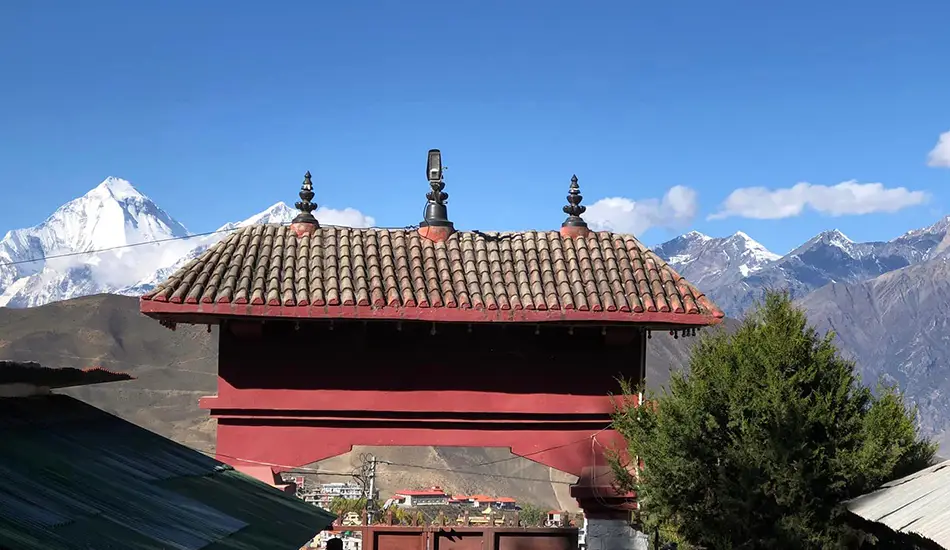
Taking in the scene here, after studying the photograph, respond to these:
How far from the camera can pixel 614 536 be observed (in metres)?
10.6

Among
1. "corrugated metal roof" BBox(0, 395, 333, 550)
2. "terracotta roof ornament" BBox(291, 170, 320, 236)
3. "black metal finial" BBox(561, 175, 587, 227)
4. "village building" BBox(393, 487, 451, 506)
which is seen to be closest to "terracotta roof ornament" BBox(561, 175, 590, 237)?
"black metal finial" BBox(561, 175, 587, 227)

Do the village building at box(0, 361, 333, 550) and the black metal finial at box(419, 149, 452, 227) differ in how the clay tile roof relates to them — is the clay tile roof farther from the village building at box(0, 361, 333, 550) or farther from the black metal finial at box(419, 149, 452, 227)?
the village building at box(0, 361, 333, 550)

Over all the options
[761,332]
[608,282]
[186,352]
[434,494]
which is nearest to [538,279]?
[608,282]

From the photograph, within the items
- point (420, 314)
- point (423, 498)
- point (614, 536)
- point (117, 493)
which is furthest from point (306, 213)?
point (423, 498)

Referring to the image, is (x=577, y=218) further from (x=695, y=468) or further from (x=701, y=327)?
(x=695, y=468)

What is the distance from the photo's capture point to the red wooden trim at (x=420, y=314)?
10148 millimetres

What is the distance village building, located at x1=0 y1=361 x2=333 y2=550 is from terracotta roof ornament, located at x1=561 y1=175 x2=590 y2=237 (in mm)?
5349

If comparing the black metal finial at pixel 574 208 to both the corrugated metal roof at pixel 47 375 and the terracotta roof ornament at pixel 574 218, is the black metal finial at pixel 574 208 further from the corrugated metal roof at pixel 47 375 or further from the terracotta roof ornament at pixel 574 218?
the corrugated metal roof at pixel 47 375

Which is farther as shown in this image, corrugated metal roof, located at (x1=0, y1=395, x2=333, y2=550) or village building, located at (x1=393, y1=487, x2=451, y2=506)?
village building, located at (x1=393, y1=487, x2=451, y2=506)

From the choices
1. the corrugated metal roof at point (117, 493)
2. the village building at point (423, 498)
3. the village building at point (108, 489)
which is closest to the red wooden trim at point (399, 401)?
the corrugated metal roof at point (117, 493)

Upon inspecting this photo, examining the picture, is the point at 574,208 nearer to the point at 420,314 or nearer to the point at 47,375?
the point at 420,314

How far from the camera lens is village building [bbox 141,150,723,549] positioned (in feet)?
34.6

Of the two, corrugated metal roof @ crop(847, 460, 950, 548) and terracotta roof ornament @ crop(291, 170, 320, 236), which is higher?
terracotta roof ornament @ crop(291, 170, 320, 236)

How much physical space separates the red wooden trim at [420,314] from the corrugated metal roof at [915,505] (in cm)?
236
